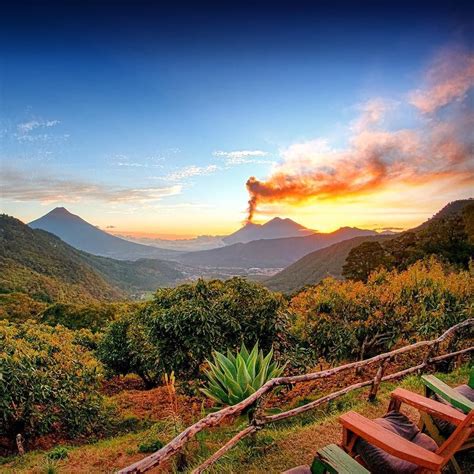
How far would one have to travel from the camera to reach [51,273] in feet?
244

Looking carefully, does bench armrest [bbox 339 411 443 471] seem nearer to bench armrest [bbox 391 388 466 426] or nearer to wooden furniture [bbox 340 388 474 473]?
wooden furniture [bbox 340 388 474 473]

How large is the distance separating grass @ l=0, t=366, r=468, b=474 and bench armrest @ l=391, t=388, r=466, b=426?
1112 millimetres

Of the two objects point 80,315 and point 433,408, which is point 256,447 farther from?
point 80,315

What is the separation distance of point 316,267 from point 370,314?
6867cm

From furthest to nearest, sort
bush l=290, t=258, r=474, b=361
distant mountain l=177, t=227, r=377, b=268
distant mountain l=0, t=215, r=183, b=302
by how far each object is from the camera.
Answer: distant mountain l=177, t=227, r=377, b=268, distant mountain l=0, t=215, r=183, b=302, bush l=290, t=258, r=474, b=361

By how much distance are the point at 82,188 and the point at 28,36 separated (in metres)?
37.7

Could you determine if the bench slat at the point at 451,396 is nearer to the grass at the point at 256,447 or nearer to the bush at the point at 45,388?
the grass at the point at 256,447

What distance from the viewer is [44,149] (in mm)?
25203

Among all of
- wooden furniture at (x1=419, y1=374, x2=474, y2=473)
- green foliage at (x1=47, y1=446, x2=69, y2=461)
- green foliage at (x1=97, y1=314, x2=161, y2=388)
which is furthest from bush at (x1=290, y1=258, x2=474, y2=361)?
wooden furniture at (x1=419, y1=374, x2=474, y2=473)

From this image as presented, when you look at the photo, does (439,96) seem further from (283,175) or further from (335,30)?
(283,175)

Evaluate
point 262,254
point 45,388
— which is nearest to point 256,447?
point 45,388

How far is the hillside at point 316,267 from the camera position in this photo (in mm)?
67125

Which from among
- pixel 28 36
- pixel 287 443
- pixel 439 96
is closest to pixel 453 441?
pixel 287 443

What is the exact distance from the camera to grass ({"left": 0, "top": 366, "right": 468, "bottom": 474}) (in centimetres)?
333
